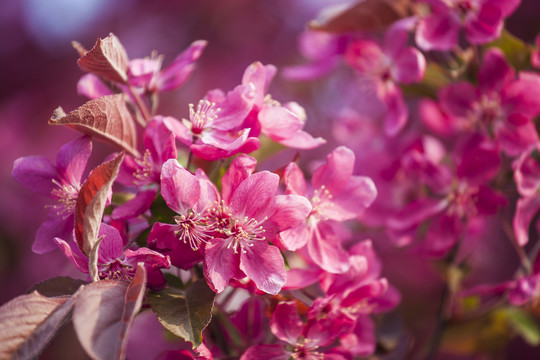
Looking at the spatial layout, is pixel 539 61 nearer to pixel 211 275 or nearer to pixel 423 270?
pixel 211 275

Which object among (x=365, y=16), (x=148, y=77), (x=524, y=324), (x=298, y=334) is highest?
(x=148, y=77)

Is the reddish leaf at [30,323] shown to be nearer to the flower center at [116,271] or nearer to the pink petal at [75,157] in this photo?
the flower center at [116,271]

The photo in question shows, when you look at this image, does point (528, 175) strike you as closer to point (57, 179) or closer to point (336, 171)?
point (336, 171)

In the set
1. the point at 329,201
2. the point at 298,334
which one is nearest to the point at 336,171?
the point at 329,201

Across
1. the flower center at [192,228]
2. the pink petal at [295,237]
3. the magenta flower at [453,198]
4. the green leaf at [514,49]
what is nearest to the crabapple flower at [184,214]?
the flower center at [192,228]

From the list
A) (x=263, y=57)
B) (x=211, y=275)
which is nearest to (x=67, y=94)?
(x=263, y=57)

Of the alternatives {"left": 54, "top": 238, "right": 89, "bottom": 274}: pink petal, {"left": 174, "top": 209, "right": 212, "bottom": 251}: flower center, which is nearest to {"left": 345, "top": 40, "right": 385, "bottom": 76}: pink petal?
{"left": 174, "top": 209, "right": 212, "bottom": 251}: flower center
